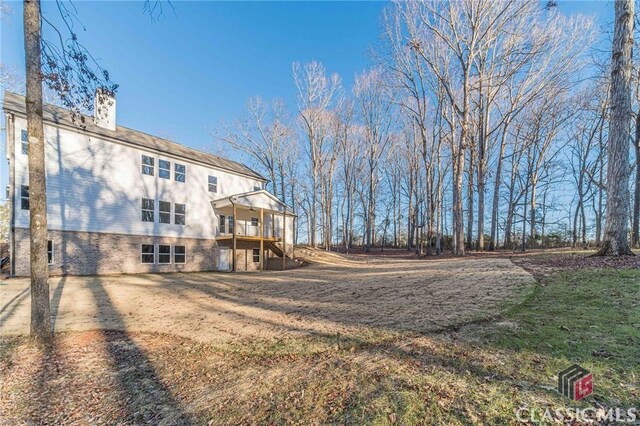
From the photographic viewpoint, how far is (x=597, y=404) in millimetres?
2174

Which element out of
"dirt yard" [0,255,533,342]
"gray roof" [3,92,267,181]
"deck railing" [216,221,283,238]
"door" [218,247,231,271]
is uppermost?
"gray roof" [3,92,267,181]

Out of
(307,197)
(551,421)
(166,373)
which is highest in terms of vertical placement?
(307,197)

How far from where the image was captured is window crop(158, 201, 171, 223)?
1722 centimetres

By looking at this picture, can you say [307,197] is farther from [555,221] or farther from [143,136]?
[555,221]

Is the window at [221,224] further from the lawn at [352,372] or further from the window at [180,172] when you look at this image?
the lawn at [352,372]

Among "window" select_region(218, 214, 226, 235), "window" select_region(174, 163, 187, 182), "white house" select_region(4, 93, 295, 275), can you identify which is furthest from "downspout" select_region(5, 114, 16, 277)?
"window" select_region(218, 214, 226, 235)

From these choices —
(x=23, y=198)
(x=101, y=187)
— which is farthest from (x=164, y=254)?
(x=23, y=198)

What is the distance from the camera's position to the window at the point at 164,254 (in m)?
17.0

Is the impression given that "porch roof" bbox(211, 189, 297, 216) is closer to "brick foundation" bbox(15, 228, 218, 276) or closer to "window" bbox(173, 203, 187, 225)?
"window" bbox(173, 203, 187, 225)

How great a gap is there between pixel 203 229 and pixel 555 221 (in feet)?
110

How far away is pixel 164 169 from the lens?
17656 millimetres

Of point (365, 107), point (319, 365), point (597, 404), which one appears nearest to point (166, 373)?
point (319, 365)

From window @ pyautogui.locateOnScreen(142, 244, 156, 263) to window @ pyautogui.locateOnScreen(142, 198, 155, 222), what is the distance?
148 cm

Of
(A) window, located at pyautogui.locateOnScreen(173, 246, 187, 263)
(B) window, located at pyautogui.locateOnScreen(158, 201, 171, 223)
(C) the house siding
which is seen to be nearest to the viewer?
(C) the house siding
